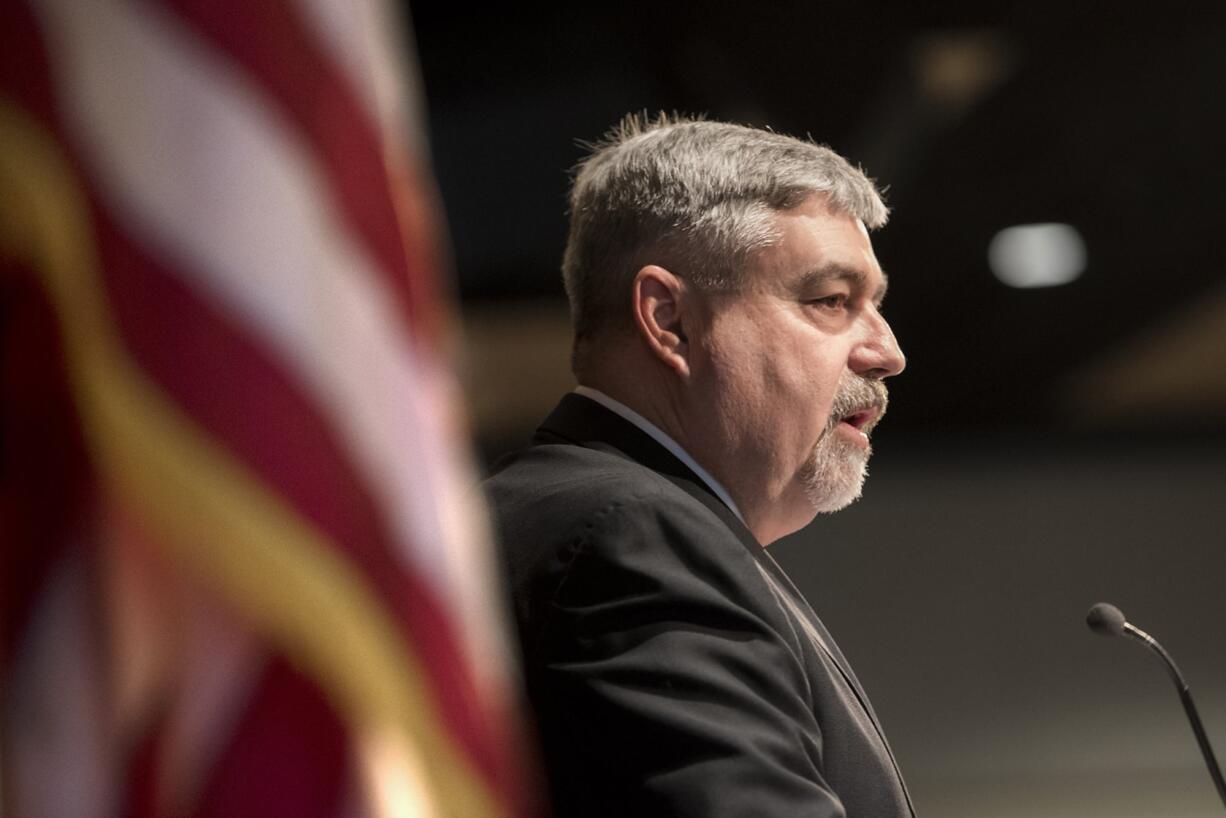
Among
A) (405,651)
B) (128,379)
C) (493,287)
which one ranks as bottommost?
(493,287)

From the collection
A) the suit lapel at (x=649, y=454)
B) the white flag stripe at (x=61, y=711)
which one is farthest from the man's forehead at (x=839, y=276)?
the white flag stripe at (x=61, y=711)

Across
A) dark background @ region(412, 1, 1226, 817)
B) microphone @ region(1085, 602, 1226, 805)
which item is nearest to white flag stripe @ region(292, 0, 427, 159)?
microphone @ region(1085, 602, 1226, 805)

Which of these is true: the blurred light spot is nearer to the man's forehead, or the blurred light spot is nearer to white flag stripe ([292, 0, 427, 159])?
the man's forehead

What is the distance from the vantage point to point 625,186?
1537 millimetres

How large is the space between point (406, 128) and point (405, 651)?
198mm

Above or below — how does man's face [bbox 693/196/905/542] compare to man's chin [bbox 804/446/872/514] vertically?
above

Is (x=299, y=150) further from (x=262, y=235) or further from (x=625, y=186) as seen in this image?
(x=625, y=186)

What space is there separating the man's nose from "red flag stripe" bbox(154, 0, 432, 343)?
1027 millimetres

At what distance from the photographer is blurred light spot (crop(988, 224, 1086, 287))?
16.3ft

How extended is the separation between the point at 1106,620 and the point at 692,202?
58 centimetres

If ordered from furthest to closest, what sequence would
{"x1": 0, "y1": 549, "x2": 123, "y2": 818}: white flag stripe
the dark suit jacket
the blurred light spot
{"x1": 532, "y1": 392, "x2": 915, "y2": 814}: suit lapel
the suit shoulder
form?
the blurred light spot → {"x1": 532, "y1": 392, "x2": 915, "y2": 814}: suit lapel → the suit shoulder → the dark suit jacket → {"x1": 0, "y1": 549, "x2": 123, "y2": 818}: white flag stripe

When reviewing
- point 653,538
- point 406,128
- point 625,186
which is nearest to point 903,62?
point 625,186

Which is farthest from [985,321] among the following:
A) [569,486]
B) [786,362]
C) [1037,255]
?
[569,486]

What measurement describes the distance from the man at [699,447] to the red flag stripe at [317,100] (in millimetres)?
616
